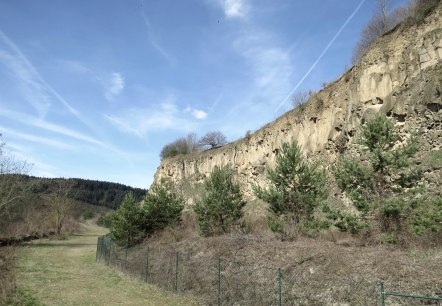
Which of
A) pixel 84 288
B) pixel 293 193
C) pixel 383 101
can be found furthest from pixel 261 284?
pixel 383 101

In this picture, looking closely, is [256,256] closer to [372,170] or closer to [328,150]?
[372,170]

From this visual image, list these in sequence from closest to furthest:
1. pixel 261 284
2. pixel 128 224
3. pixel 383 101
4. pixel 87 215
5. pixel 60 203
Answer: pixel 261 284 → pixel 383 101 → pixel 128 224 → pixel 60 203 → pixel 87 215

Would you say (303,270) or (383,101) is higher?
(383,101)

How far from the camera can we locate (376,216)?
16.1m

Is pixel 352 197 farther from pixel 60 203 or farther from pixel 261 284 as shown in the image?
pixel 60 203

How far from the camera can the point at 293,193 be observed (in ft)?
65.8

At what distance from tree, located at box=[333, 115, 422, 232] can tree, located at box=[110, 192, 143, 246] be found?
17819 mm

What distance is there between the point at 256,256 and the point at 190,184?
123ft

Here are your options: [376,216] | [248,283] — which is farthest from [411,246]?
[248,283]

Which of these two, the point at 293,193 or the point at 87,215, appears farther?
the point at 87,215

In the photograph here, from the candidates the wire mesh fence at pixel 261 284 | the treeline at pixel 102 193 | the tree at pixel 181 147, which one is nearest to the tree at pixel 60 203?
the tree at pixel 181 147

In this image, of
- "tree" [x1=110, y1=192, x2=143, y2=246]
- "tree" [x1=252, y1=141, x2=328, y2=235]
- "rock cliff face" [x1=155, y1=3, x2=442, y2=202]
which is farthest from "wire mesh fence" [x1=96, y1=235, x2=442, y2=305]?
"rock cliff face" [x1=155, y1=3, x2=442, y2=202]

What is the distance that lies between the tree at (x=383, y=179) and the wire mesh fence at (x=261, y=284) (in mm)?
4359

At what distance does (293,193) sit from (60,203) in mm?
55369
